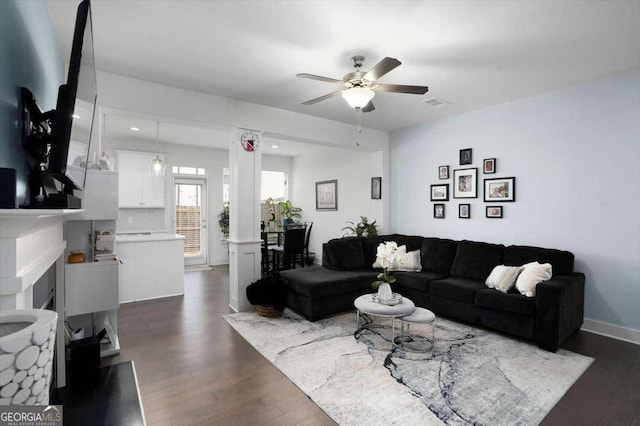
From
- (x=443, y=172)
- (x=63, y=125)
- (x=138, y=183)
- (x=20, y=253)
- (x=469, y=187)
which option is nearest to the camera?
(x=20, y=253)

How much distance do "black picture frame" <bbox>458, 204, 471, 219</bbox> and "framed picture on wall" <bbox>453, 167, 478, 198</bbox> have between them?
0.15 metres

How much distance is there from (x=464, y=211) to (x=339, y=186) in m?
2.92

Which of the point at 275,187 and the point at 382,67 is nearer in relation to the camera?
the point at 382,67

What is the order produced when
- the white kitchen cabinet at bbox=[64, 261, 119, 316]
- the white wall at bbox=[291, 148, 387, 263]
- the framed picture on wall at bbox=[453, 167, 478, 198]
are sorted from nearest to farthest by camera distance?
1. the white kitchen cabinet at bbox=[64, 261, 119, 316]
2. the framed picture on wall at bbox=[453, 167, 478, 198]
3. the white wall at bbox=[291, 148, 387, 263]

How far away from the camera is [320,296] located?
154 inches

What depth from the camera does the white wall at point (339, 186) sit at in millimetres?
6293

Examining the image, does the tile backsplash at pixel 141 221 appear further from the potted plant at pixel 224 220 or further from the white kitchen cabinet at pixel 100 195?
the white kitchen cabinet at pixel 100 195

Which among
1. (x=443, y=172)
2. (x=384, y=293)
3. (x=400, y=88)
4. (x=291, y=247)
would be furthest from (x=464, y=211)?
(x=291, y=247)

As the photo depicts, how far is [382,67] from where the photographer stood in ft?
8.11

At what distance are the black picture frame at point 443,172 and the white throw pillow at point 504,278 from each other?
1721 millimetres

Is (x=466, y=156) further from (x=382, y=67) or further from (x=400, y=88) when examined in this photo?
(x=382, y=67)

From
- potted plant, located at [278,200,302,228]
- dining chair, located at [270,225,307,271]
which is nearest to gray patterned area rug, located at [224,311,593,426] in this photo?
dining chair, located at [270,225,307,271]

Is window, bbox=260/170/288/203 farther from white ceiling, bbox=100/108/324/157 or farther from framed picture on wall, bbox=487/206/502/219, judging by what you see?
framed picture on wall, bbox=487/206/502/219

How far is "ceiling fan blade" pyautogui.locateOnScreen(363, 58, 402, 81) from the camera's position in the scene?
7.71 ft
